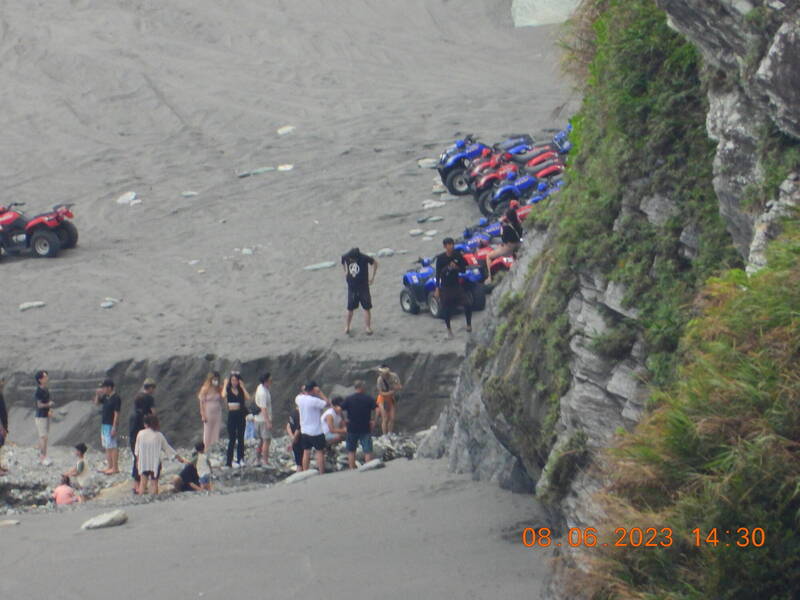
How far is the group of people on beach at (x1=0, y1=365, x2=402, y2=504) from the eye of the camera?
46.5 feet

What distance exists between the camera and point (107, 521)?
37.3ft

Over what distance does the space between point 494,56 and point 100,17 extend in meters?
12.2

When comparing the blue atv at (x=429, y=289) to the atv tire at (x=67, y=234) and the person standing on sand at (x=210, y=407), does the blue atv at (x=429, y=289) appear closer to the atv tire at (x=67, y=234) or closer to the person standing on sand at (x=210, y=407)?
the person standing on sand at (x=210, y=407)

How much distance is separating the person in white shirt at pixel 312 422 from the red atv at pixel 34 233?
1135 centimetres

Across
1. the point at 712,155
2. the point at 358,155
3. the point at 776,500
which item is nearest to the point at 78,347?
the point at 358,155

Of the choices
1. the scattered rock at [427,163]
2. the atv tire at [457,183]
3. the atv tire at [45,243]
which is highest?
the atv tire at [457,183]

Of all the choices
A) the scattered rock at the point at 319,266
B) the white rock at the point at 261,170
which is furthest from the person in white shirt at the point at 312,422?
the white rock at the point at 261,170

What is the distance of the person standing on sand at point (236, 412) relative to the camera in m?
15.4

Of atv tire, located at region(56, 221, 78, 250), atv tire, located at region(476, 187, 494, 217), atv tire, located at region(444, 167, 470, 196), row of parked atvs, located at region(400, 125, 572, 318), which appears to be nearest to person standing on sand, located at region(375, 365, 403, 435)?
row of parked atvs, located at region(400, 125, 572, 318)

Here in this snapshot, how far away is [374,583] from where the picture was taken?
28.8ft

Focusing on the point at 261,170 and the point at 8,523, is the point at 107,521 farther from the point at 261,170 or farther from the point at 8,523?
the point at 261,170

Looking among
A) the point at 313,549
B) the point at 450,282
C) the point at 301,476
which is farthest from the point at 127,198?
the point at 313,549

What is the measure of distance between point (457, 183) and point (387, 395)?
326 inches

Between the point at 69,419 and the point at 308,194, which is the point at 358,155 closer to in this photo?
the point at 308,194
